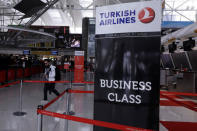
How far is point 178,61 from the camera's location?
23641 mm

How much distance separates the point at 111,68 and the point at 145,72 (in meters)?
0.46

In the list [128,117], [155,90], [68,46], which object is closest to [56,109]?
[128,117]

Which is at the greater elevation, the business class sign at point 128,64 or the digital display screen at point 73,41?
the digital display screen at point 73,41

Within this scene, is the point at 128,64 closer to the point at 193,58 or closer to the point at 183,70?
the point at 183,70

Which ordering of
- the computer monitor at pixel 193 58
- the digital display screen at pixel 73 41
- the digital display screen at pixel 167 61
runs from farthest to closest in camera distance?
the digital display screen at pixel 167 61
the digital display screen at pixel 73 41
the computer monitor at pixel 193 58

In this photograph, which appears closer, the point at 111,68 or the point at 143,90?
the point at 143,90

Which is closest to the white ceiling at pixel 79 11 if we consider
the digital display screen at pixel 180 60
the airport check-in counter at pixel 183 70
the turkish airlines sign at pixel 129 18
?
the airport check-in counter at pixel 183 70

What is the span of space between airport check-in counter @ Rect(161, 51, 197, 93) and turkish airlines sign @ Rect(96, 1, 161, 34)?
24.9 feet

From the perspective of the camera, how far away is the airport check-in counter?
336 inches

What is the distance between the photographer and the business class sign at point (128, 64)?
2.06 metres

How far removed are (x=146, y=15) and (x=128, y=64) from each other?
666 millimetres

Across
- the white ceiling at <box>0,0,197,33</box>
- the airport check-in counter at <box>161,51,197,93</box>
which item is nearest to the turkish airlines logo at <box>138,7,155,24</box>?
the airport check-in counter at <box>161,51,197,93</box>

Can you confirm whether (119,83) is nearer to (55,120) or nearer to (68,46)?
(55,120)

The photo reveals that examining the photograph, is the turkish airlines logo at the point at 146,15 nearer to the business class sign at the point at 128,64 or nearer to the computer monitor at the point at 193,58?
the business class sign at the point at 128,64
